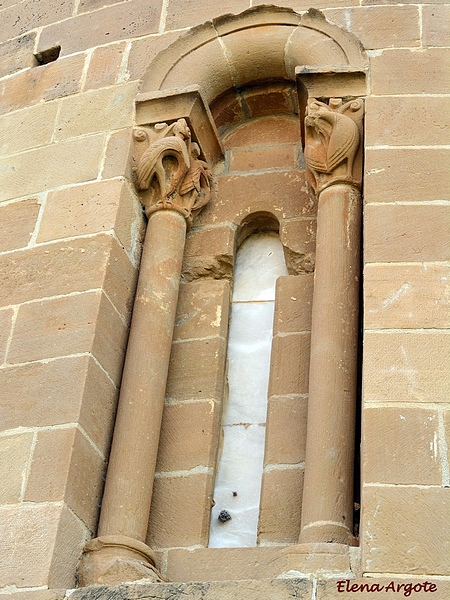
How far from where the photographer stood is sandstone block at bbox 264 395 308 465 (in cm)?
484

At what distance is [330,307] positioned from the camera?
4.89 m

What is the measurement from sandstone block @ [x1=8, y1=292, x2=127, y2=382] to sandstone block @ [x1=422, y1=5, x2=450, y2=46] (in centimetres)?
180

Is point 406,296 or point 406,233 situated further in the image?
point 406,233

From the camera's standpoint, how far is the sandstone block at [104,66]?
5.93m

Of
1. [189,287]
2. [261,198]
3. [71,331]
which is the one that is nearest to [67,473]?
[71,331]

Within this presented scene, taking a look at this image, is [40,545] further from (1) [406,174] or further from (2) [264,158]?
(2) [264,158]

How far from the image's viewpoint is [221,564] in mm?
4578

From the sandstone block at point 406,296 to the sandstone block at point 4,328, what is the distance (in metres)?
1.37

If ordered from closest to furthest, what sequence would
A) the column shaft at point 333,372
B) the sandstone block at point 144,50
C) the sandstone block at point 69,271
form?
1. the column shaft at point 333,372
2. the sandstone block at point 69,271
3. the sandstone block at point 144,50

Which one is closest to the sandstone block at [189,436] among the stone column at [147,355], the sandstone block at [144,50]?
the stone column at [147,355]

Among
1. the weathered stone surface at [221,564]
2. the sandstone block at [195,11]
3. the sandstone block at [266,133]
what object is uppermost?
the sandstone block at [195,11]

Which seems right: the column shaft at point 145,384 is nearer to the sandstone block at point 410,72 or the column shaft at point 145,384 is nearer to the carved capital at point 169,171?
the carved capital at point 169,171

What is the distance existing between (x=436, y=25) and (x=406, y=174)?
37.3 inches

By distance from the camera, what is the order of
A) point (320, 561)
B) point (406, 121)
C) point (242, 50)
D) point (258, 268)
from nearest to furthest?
point (320, 561)
point (406, 121)
point (258, 268)
point (242, 50)
